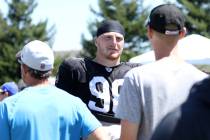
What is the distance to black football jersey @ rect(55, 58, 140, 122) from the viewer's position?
188 inches

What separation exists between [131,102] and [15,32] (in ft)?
126

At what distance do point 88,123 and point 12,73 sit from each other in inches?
1427

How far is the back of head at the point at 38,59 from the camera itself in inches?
150

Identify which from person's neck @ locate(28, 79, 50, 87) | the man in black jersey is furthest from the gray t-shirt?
the man in black jersey

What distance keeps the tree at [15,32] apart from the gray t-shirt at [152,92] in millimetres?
36629

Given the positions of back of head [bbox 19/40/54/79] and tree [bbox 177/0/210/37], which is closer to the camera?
back of head [bbox 19/40/54/79]

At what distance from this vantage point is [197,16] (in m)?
39.7

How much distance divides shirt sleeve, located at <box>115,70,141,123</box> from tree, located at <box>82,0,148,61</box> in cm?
3757

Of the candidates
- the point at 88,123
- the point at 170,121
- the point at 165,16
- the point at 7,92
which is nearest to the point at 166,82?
the point at 165,16

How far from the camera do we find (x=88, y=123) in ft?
12.6

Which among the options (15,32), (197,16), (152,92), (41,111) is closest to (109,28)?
(41,111)

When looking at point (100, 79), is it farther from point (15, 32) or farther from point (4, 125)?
point (15, 32)

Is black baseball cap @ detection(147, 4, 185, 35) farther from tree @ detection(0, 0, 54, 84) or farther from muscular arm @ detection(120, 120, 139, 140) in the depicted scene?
tree @ detection(0, 0, 54, 84)

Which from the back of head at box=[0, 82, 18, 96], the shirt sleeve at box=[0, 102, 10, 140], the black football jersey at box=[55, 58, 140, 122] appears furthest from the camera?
the back of head at box=[0, 82, 18, 96]
